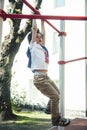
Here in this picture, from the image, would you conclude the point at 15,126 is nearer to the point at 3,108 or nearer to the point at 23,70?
the point at 3,108

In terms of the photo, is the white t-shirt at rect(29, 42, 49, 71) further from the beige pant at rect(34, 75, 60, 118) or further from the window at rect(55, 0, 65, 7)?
the window at rect(55, 0, 65, 7)

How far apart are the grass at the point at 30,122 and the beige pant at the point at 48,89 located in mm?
3901

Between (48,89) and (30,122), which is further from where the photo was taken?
(30,122)

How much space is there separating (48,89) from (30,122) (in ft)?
15.5

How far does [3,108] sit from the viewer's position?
6.82m

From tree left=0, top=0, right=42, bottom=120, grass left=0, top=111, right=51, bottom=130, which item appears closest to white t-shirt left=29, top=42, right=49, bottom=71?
grass left=0, top=111, right=51, bottom=130

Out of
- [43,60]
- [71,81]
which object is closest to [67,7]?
[71,81]

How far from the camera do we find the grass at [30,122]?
6.24 metres

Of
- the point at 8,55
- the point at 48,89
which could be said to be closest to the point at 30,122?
the point at 8,55

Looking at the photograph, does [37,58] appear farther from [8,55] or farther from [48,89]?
[8,55]

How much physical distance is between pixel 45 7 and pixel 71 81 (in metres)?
2.19

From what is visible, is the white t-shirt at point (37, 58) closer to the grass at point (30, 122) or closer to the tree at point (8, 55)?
the grass at point (30, 122)

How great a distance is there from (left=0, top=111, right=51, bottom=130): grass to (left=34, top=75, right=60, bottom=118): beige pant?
12.8ft

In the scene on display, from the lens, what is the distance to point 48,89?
220 cm
